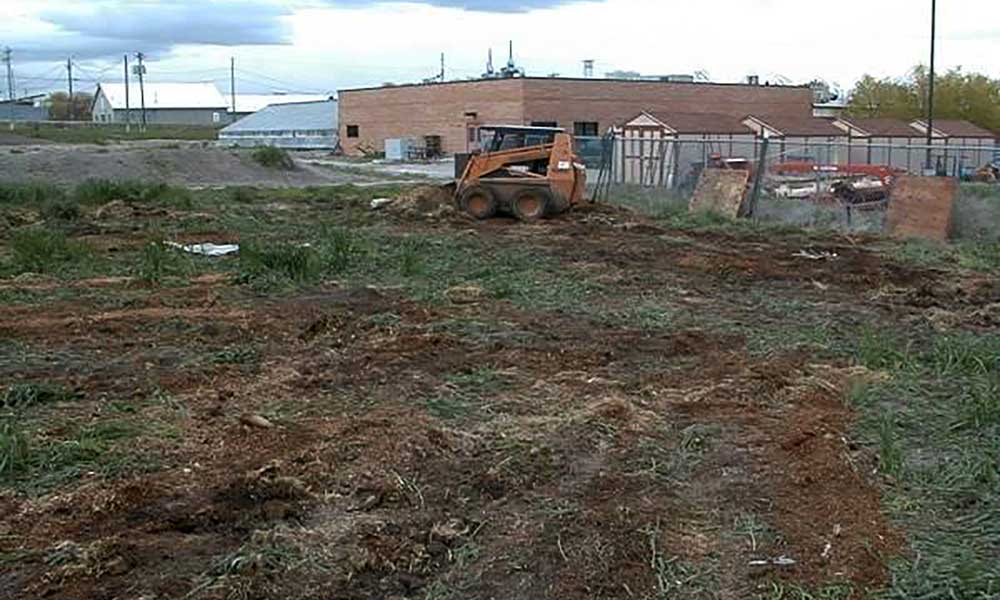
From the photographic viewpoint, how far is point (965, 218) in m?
22.6

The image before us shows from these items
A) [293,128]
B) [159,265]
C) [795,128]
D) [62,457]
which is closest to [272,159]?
[795,128]

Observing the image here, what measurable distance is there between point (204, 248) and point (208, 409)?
35.6 ft

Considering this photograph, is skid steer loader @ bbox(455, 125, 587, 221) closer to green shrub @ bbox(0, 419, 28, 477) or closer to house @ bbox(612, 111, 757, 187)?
house @ bbox(612, 111, 757, 187)

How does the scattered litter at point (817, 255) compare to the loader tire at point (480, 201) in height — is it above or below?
below

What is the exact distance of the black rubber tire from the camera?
25.1m

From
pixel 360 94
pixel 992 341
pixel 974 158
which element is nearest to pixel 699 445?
pixel 992 341

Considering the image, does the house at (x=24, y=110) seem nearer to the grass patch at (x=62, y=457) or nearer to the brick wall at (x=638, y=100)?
the brick wall at (x=638, y=100)

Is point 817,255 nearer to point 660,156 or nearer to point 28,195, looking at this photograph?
point 660,156

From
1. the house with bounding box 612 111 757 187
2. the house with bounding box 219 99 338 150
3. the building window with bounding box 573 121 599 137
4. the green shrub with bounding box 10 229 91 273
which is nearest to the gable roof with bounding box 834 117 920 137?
the building window with bounding box 573 121 599 137

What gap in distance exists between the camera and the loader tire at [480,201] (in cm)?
2523

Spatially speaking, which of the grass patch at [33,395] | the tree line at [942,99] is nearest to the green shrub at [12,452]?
the grass patch at [33,395]

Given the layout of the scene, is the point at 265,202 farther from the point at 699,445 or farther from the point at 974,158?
the point at 974,158

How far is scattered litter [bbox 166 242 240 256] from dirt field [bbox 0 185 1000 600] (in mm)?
2046

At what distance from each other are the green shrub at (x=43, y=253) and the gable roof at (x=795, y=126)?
43863 millimetres
